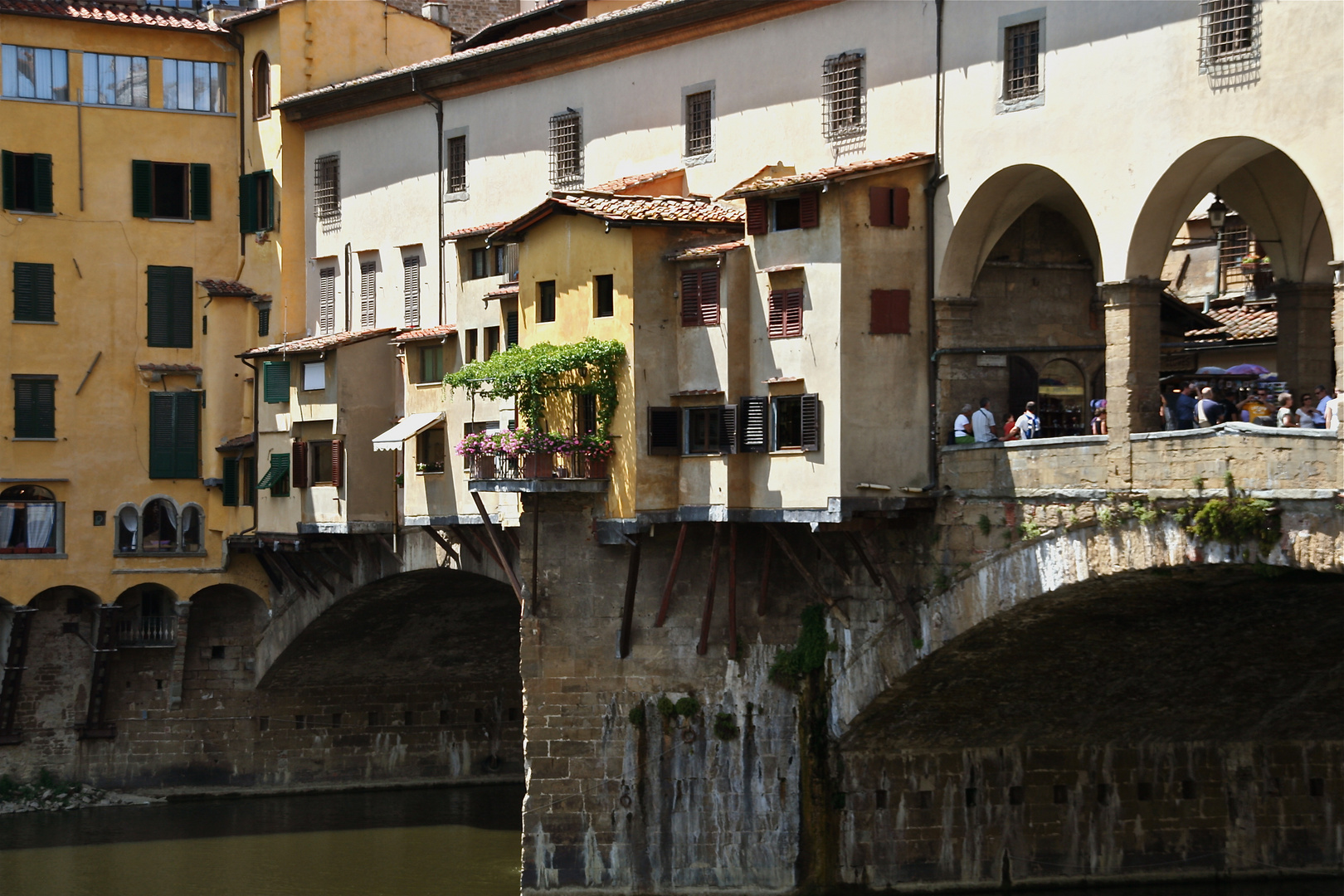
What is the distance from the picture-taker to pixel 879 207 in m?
35.6

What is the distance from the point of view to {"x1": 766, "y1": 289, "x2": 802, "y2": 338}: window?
3600 cm

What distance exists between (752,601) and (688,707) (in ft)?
6.83

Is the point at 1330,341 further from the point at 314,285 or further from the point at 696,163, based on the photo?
the point at 314,285

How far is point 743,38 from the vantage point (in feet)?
130

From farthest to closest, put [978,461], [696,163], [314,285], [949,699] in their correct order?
[314,285]
[696,163]
[949,699]
[978,461]

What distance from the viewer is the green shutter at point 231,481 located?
53.6 meters

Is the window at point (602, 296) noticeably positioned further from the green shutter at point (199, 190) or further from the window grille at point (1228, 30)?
the green shutter at point (199, 190)

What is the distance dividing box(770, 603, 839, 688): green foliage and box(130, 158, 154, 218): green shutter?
71.9 ft

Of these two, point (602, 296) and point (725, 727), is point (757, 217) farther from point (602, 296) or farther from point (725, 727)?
point (725, 727)

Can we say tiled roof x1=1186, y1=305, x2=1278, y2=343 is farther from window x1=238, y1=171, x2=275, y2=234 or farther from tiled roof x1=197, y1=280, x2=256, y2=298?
tiled roof x1=197, y1=280, x2=256, y2=298

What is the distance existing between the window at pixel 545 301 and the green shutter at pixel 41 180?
60.3 ft

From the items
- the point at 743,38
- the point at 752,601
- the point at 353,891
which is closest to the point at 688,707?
the point at 752,601

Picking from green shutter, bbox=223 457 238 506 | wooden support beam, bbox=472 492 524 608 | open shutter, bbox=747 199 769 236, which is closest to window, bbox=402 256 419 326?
wooden support beam, bbox=472 492 524 608

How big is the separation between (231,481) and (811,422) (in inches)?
868
